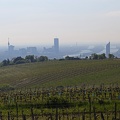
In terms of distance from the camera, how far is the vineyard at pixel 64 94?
79.9 feet

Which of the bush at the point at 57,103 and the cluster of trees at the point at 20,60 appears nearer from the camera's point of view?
the bush at the point at 57,103

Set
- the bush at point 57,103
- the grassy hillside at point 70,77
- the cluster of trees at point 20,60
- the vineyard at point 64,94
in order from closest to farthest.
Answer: the vineyard at point 64,94 < the bush at point 57,103 < the grassy hillside at point 70,77 < the cluster of trees at point 20,60

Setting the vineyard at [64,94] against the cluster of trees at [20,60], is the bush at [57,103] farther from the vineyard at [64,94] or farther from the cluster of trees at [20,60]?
the cluster of trees at [20,60]

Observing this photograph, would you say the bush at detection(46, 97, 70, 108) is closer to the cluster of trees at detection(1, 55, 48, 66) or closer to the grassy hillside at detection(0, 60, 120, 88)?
the grassy hillside at detection(0, 60, 120, 88)

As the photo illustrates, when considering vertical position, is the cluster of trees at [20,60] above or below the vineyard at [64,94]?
above

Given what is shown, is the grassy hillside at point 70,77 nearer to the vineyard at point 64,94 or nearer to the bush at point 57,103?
the vineyard at point 64,94

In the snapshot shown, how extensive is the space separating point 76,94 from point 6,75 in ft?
134

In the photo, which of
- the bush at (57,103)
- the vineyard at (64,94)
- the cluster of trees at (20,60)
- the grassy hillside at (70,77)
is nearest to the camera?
the vineyard at (64,94)

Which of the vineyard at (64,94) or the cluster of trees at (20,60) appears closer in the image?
the vineyard at (64,94)

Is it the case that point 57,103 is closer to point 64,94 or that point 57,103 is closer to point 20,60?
point 64,94

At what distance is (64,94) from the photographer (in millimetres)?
35906

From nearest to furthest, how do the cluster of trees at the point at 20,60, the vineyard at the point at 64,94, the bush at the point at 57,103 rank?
the vineyard at the point at 64,94 < the bush at the point at 57,103 < the cluster of trees at the point at 20,60

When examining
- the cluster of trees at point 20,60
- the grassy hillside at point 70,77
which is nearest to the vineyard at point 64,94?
the grassy hillside at point 70,77

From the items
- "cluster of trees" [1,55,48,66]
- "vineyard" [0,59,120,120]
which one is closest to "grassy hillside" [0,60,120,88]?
"vineyard" [0,59,120,120]
